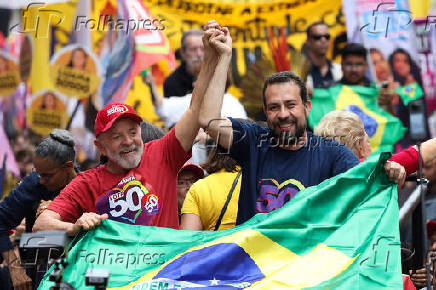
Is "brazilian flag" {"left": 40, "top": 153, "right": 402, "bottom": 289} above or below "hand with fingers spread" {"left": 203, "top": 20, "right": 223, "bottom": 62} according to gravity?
below

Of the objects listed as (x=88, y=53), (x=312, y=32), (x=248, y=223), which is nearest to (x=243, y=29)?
(x=312, y=32)

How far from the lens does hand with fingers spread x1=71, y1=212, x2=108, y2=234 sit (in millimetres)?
4398

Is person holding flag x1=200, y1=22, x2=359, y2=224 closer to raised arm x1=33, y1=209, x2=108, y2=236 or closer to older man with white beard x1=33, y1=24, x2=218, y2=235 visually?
older man with white beard x1=33, y1=24, x2=218, y2=235

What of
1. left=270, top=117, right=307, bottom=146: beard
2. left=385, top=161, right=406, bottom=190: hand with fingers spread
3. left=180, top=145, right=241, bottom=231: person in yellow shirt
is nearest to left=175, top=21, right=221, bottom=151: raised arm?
left=180, top=145, right=241, bottom=231: person in yellow shirt

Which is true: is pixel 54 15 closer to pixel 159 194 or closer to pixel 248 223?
pixel 159 194

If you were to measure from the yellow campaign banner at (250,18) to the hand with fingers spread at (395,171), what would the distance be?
4.48 meters

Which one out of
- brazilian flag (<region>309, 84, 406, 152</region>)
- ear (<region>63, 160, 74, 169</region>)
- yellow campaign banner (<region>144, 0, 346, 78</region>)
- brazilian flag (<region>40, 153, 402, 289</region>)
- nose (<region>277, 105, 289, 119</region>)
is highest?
yellow campaign banner (<region>144, 0, 346, 78</region>)

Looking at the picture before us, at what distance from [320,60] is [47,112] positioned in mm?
3188

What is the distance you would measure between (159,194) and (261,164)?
65cm

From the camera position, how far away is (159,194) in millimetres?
4664

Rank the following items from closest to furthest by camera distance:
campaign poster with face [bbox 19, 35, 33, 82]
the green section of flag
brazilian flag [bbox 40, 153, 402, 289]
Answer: brazilian flag [bbox 40, 153, 402, 289], the green section of flag, campaign poster with face [bbox 19, 35, 33, 82]

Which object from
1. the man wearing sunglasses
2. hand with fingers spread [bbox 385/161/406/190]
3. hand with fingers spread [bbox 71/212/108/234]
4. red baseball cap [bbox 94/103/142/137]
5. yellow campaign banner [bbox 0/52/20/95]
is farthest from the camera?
yellow campaign banner [bbox 0/52/20/95]

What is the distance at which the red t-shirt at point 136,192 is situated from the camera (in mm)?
4621

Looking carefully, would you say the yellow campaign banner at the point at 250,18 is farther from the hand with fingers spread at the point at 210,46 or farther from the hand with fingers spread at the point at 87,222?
the hand with fingers spread at the point at 87,222
